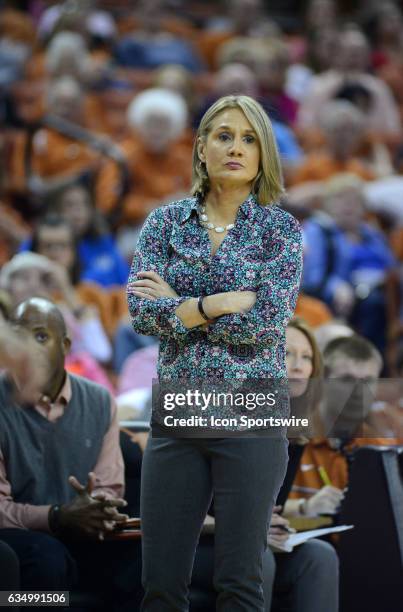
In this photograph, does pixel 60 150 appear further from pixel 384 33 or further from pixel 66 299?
pixel 384 33

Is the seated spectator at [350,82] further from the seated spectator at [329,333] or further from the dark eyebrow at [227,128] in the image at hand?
the dark eyebrow at [227,128]

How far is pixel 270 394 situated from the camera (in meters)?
3.10

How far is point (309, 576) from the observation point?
4074 millimetres

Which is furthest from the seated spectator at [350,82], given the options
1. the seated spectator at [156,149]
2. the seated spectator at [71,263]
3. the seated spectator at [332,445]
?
the seated spectator at [332,445]

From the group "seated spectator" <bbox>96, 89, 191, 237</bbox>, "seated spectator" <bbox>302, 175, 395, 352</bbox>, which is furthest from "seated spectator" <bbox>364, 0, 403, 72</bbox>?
"seated spectator" <bbox>302, 175, 395, 352</bbox>

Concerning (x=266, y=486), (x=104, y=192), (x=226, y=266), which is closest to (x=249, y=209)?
(x=226, y=266)

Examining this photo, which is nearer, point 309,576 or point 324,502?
point 309,576

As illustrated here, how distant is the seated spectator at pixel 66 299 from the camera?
5957mm

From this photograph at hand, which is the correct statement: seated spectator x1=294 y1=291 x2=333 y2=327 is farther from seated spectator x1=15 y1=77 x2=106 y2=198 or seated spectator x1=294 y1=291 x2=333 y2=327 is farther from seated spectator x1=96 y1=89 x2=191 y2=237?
seated spectator x1=15 y1=77 x2=106 y2=198

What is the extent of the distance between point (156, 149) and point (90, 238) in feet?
5.16

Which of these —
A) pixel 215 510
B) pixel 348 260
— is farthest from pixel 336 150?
pixel 215 510

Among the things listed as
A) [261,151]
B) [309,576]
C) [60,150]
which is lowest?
[309,576]

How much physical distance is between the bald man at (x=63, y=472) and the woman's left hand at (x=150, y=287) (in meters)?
0.75

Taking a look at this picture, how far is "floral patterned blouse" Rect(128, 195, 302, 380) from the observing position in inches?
122
